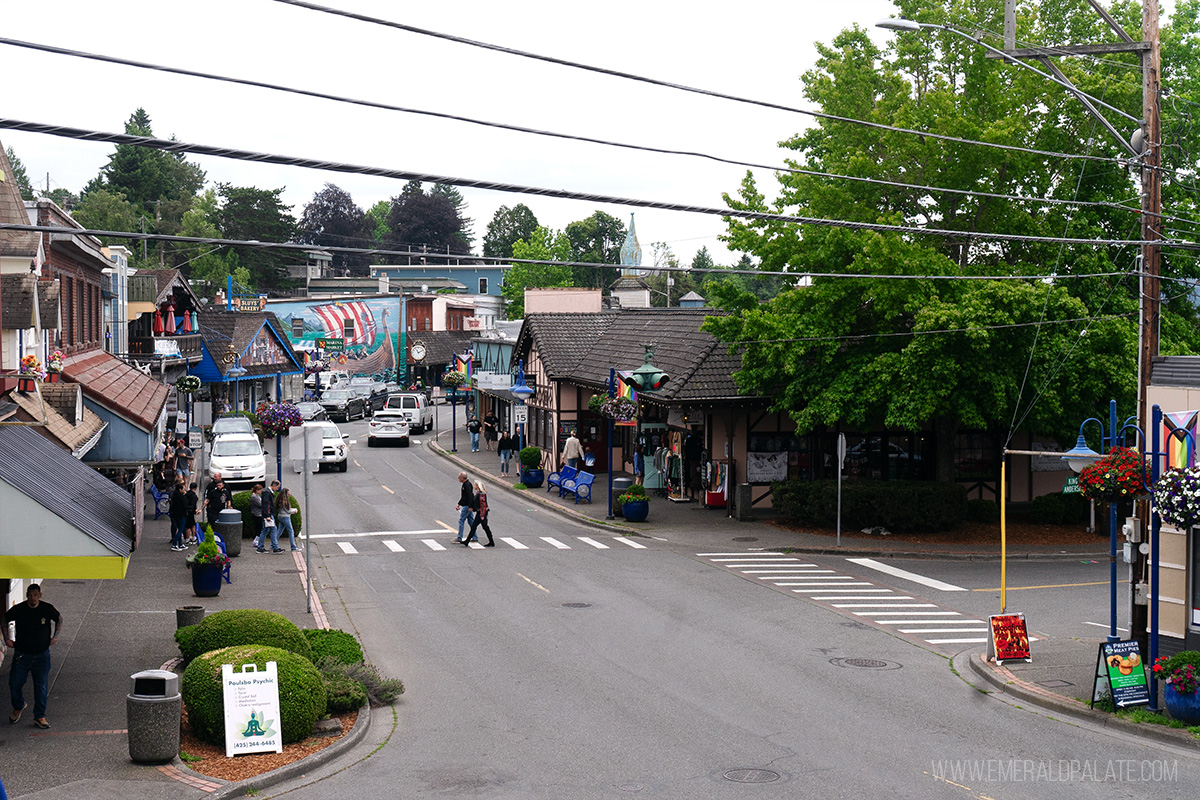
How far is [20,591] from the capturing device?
1795 centimetres

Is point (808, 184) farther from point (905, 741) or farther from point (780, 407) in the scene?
point (905, 741)

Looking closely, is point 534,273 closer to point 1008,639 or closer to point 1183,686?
point 1008,639

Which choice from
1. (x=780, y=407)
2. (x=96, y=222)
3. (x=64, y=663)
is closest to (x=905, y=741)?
(x=64, y=663)

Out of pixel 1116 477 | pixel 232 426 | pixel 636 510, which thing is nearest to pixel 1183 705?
pixel 1116 477

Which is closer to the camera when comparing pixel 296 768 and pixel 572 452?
pixel 296 768

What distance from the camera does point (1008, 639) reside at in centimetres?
1619

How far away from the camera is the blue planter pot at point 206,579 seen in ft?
66.1

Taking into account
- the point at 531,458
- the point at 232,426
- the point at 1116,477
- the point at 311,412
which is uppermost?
the point at 1116,477

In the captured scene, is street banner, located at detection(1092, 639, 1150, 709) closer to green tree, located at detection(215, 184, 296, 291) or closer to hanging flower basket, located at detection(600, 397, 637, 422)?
hanging flower basket, located at detection(600, 397, 637, 422)

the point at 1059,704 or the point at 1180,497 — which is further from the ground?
the point at 1180,497

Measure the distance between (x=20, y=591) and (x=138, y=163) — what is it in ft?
354

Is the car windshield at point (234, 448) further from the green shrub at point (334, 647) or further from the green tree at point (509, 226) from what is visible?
the green tree at point (509, 226)

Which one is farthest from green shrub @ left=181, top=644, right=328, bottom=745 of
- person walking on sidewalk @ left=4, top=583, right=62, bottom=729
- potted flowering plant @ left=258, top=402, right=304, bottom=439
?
potted flowering plant @ left=258, top=402, right=304, bottom=439

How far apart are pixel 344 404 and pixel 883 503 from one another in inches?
1828
